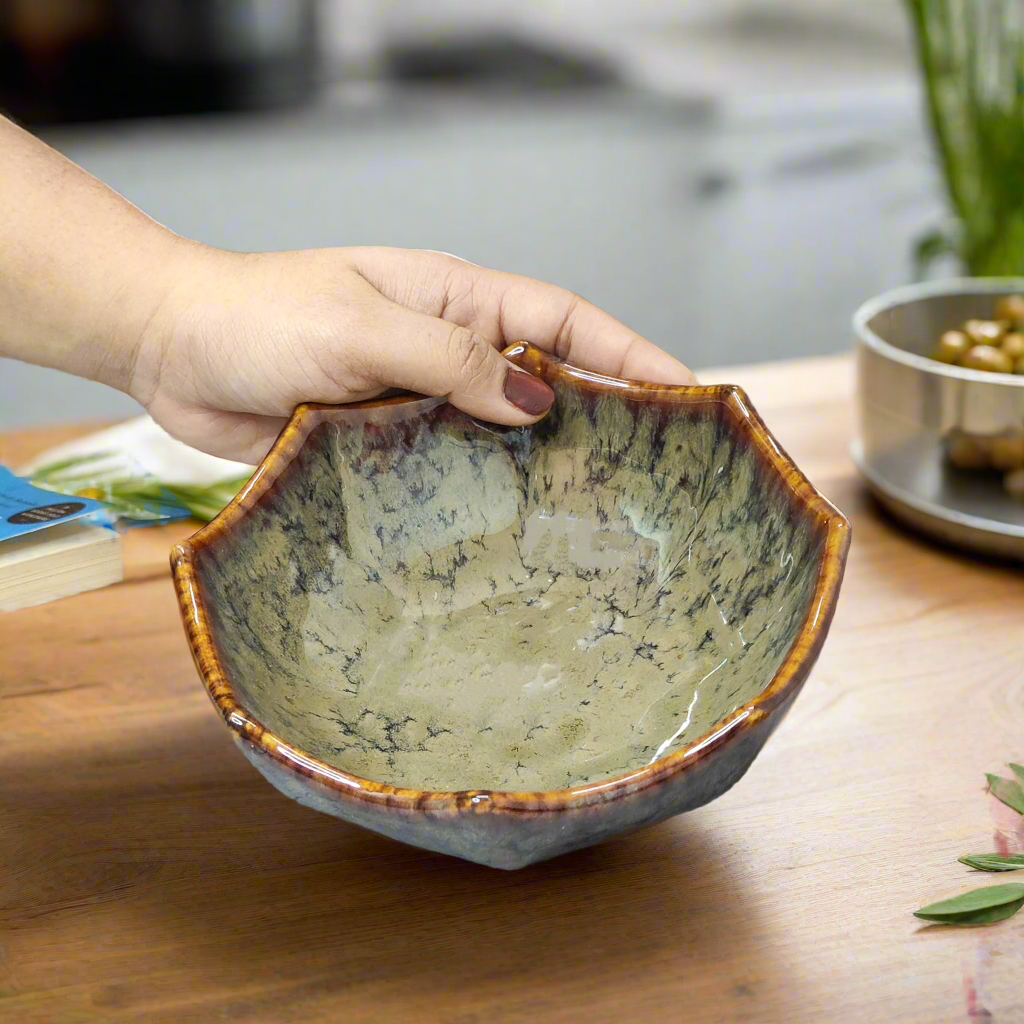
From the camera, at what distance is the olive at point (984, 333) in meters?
0.91

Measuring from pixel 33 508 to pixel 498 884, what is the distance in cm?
36

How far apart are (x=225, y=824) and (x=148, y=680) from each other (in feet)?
0.57

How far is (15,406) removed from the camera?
7.20 feet

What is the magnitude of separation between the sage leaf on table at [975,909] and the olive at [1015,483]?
0.41 meters

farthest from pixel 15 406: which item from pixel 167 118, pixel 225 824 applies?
pixel 225 824

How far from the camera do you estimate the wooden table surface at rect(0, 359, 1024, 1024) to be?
49cm

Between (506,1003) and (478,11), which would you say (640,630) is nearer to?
(506,1003)

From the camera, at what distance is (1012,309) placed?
3.14ft

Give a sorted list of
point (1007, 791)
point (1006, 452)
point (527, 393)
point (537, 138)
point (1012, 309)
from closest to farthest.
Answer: point (1007, 791) < point (527, 393) < point (1006, 452) < point (1012, 309) < point (537, 138)

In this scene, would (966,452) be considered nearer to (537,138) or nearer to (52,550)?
(52,550)

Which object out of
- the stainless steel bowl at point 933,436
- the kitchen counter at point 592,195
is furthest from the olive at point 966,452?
the kitchen counter at point 592,195

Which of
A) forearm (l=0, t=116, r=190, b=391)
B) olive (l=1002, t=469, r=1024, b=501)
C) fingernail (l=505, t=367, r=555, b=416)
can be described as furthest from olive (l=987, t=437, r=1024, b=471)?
forearm (l=0, t=116, r=190, b=391)

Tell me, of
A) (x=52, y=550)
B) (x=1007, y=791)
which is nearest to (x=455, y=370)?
(x=52, y=550)

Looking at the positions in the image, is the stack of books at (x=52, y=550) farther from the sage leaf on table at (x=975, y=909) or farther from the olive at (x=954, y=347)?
the olive at (x=954, y=347)
